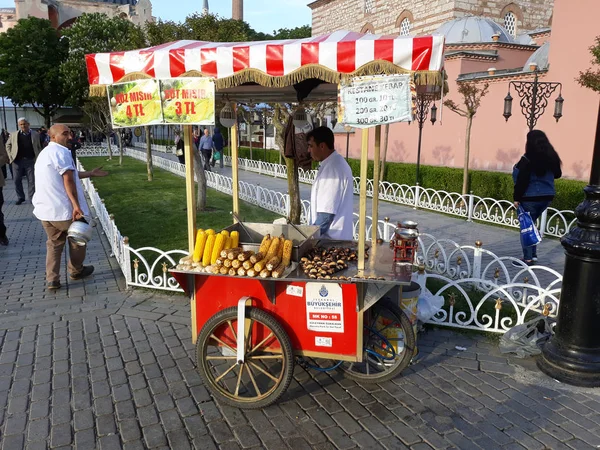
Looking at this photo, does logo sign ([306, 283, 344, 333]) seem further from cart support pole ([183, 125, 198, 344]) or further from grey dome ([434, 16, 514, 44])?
grey dome ([434, 16, 514, 44])

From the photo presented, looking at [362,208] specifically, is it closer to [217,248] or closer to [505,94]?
[217,248]

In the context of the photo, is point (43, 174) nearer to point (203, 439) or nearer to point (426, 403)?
point (203, 439)

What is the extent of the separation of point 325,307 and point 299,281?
0.30 m

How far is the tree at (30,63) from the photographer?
37.9 meters

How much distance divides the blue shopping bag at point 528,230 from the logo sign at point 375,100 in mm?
4248

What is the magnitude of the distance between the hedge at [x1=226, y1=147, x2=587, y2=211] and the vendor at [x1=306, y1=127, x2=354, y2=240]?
824 centimetres

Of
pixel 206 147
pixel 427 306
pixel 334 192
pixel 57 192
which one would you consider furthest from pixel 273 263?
pixel 206 147

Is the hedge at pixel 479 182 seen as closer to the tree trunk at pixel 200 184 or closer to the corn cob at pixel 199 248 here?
the tree trunk at pixel 200 184

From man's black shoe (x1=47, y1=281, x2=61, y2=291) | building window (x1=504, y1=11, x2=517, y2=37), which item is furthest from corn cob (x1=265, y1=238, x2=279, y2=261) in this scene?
building window (x1=504, y1=11, x2=517, y2=37)

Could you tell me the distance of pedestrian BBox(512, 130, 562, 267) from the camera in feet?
21.0

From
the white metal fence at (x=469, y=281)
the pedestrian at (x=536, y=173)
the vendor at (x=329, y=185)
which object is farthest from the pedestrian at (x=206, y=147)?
the vendor at (x=329, y=185)

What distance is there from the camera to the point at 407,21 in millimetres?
27875

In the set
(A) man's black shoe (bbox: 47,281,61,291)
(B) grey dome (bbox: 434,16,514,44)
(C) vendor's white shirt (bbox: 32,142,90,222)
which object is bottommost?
(A) man's black shoe (bbox: 47,281,61,291)

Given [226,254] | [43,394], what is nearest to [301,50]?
[226,254]
